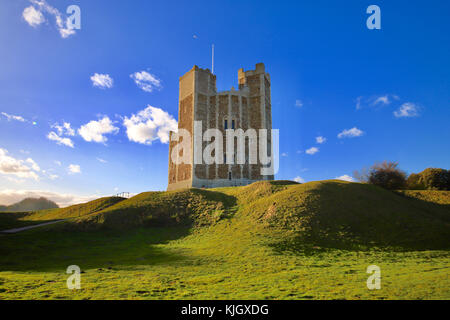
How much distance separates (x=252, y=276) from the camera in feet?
36.2

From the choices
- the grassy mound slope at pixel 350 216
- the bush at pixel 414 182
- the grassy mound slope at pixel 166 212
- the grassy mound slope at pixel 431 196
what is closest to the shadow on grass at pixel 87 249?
the grassy mound slope at pixel 166 212

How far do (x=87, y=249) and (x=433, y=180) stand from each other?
3966cm

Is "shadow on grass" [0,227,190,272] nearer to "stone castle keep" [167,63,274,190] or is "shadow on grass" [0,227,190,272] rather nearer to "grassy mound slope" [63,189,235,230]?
"grassy mound slope" [63,189,235,230]

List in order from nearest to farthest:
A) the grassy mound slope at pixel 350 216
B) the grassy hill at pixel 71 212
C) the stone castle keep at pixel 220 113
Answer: the grassy mound slope at pixel 350 216 → the grassy hill at pixel 71 212 → the stone castle keep at pixel 220 113

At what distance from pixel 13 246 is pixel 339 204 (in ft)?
85.3

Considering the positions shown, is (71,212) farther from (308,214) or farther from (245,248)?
(308,214)

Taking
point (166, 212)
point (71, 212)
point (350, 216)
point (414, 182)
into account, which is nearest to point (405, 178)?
point (414, 182)

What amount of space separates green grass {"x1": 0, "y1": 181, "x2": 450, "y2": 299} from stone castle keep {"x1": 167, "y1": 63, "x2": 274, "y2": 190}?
40.2 ft

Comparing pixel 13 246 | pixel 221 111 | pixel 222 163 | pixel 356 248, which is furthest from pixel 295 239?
pixel 221 111

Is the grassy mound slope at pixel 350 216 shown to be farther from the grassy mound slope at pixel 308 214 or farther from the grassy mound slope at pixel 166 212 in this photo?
the grassy mound slope at pixel 166 212

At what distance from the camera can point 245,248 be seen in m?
16.8

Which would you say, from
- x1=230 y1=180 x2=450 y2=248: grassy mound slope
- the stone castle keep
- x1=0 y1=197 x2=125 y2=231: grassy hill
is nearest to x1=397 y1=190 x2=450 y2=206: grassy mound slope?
x1=230 y1=180 x2=450 y2=248: grassy mound slope

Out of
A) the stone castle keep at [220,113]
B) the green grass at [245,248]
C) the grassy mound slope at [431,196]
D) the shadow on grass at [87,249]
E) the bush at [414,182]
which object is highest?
the stone castle keep at [220,113]

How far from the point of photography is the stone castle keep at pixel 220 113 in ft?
143
